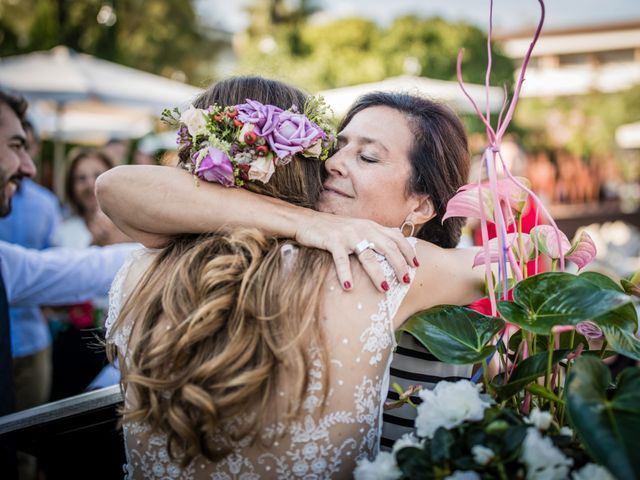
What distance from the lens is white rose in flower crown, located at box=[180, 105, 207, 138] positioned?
151 cm

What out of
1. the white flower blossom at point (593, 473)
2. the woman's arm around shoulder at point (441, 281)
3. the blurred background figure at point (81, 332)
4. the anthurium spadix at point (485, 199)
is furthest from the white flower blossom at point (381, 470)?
the blurred background figure at point (81, 332)

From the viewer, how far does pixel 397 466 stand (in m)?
1.13

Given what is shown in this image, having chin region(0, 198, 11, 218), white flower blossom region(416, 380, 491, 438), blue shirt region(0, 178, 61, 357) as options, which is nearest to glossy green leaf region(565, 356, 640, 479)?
white flower blossom region(416, 380, 491, 438)

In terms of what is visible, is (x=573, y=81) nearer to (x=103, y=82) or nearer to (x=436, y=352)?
(x=103, y=82)

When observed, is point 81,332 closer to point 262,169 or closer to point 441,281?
point 262,169

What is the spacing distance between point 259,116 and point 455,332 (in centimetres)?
77

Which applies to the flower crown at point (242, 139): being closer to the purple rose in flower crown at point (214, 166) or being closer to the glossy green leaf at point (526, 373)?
the purple rose in flower crown at point (214, 166)

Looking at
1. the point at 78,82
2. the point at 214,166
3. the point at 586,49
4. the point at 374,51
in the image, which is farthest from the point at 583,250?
the point at 586,49

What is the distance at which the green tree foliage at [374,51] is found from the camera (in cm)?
1552

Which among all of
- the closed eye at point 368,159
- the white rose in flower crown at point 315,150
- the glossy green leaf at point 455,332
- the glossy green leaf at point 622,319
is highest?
the white rose in flower crown at point 315,150

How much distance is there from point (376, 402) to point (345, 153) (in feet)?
2.83

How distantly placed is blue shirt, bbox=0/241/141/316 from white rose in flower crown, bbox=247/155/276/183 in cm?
112

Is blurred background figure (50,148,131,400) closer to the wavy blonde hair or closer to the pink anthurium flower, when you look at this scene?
the wavy blonde hair

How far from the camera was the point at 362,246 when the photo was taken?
1.43m
